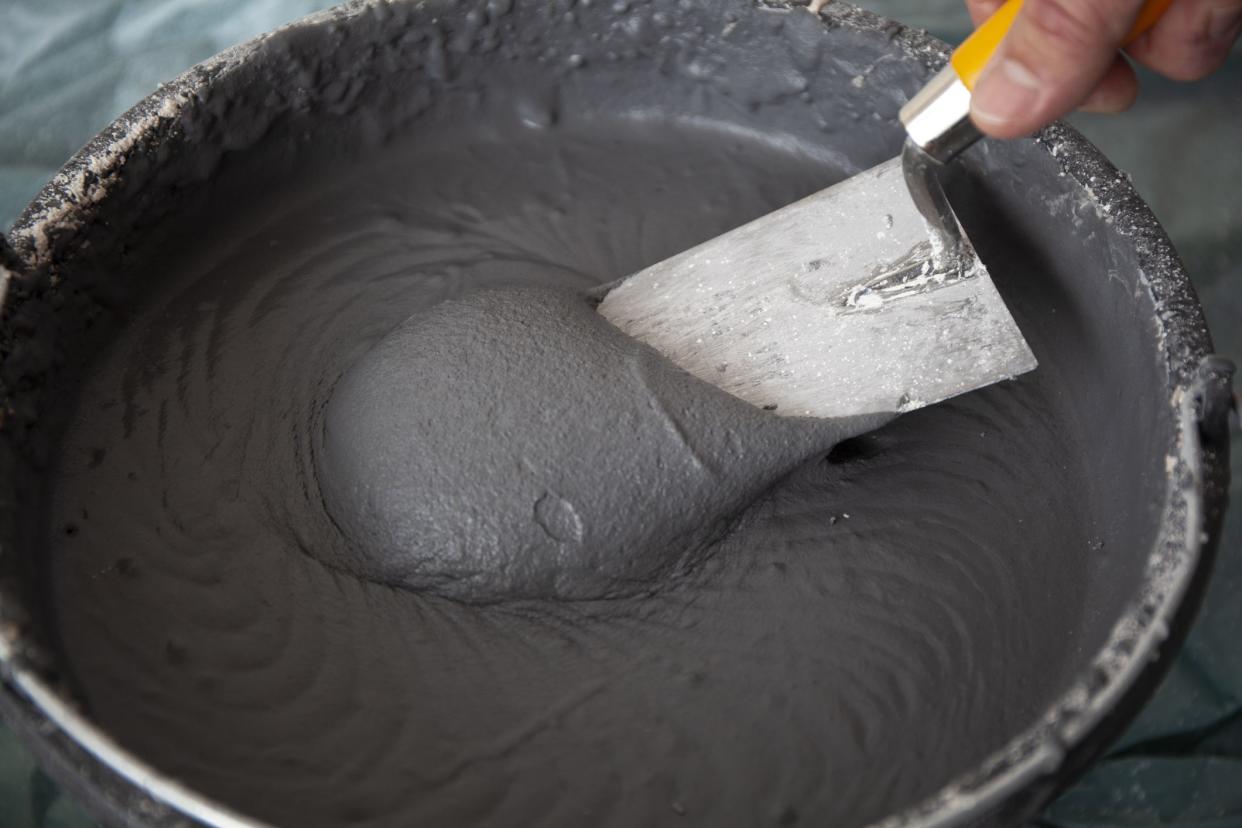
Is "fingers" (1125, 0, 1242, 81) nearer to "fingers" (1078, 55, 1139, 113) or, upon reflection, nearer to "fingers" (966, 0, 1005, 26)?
"fingers" (1078, 55, 1139, 113)

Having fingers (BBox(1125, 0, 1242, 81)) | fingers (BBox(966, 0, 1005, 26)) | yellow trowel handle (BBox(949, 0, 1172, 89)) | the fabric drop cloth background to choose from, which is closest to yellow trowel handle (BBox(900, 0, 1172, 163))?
yellow trowel handle (BBox(949, 0, 1172, 89))

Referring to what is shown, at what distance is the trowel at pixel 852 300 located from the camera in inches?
38.5

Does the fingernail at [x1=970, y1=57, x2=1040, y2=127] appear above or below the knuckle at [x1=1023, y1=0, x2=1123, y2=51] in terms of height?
below

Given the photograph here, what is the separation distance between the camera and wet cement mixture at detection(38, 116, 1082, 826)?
2.73 ft

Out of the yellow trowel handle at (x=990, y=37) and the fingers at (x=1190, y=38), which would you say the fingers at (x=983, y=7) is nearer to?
the fingers at (x=1190, y=38)

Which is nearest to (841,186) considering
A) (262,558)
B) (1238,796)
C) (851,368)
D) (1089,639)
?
(851,368)

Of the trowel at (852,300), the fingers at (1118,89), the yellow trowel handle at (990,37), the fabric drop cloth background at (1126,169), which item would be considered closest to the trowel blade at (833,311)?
the trowel at (852,300)

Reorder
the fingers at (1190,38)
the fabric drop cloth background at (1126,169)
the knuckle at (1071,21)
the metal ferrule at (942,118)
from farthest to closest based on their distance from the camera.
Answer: the fabric drop cloth background at (1126,169)
the fingers at (1190,38)
the metal ferrule at (942,118)
the knuckle at (1071,21)

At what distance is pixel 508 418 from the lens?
928mm

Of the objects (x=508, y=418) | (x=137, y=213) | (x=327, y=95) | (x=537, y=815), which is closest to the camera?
(x=537, y=815)

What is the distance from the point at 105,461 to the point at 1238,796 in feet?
3.79

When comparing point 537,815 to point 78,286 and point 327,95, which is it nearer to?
point 78,286

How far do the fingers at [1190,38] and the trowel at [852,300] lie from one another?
0.94 feet

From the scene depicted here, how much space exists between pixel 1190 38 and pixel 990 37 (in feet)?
1.08
